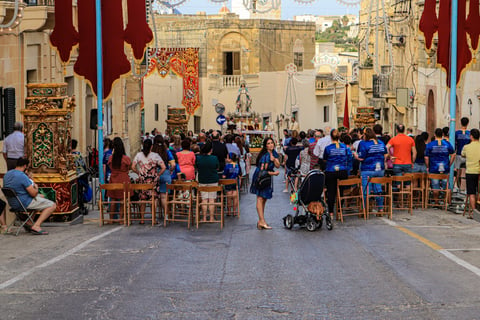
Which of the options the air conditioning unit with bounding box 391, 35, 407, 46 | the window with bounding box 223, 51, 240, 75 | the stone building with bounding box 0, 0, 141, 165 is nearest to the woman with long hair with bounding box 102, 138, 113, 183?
the stone building with bounding box 0, 0, 141, 165

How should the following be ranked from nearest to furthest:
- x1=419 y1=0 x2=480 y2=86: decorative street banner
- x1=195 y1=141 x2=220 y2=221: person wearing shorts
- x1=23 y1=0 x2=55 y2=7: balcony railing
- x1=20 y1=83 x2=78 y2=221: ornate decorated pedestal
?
1. x1=20 y1=83 x2=78 y2=221: ornate decorated pedestal
2. x1=195 y1=141 x2=220 y2=221: person wearing shorts
3. x1=419 y1=0 x2=480 y2=86: decorative street banner
4. x1=23 y1=0 x2=55 y2=7: balcony railing

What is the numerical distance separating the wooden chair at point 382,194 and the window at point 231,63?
1880 inches

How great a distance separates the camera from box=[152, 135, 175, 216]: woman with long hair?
665 inches

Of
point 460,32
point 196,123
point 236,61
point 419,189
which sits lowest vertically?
point 419,189

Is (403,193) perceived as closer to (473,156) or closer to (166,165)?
(473,156)

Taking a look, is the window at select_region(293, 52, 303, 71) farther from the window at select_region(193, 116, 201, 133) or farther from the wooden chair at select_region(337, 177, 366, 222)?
the wooden chair at select_region(337, 177, 366, 222)

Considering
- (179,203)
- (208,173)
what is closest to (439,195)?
(208,173)

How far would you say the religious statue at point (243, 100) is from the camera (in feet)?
182

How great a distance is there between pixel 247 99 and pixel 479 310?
158ft

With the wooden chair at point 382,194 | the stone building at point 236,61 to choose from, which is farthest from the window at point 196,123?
the wooden chair at point 382,194

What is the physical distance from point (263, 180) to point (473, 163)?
412cm

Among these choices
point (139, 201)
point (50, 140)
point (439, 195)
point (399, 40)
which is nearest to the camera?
point (50, 140)

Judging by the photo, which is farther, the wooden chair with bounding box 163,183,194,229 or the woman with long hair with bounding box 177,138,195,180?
the woman with long hair with bounding box 177,138,195,180

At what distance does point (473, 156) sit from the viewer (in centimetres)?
1662
